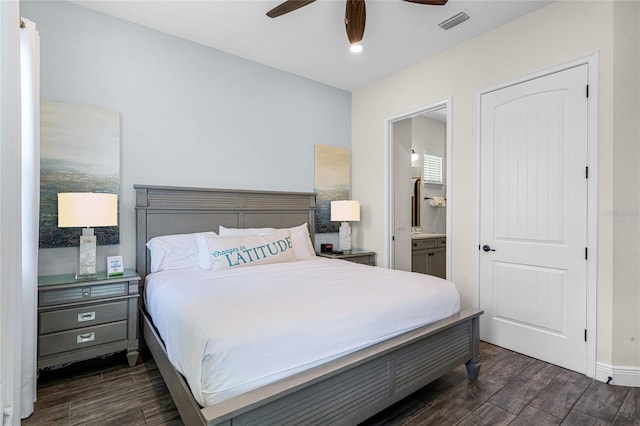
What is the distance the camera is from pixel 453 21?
2.99m

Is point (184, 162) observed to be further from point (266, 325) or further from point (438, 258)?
point (438, 258)

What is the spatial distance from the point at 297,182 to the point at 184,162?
1.40 metres

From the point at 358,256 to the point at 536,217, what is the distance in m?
1.96

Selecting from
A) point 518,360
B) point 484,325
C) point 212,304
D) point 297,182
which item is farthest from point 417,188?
point 212,304

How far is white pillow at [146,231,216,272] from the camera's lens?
2.87 meters

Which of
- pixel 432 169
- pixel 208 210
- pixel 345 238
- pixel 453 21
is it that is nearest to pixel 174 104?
pixel 208 210

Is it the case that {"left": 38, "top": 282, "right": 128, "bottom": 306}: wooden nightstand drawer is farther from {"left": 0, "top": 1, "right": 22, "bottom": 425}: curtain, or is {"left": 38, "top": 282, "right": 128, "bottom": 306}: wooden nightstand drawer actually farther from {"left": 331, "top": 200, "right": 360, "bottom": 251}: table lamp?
{"left": 331, "top": 200, "right": 360, "bottom": 251}: table lamp

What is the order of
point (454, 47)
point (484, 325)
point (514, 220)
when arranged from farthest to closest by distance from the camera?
point (454, 47), point (484, 325), point (514, 220)

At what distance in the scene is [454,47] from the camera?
344 centimetres

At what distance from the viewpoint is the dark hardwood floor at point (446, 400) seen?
1942 mm

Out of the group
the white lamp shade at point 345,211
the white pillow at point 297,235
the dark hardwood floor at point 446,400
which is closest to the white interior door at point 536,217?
the dark hardwood floor at point 446,400

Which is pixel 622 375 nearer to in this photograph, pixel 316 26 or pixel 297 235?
pixel 297 235

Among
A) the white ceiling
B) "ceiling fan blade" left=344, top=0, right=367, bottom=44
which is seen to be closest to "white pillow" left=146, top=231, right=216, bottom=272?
the white ceiling

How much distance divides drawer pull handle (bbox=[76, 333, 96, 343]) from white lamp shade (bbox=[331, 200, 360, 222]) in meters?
2.74
